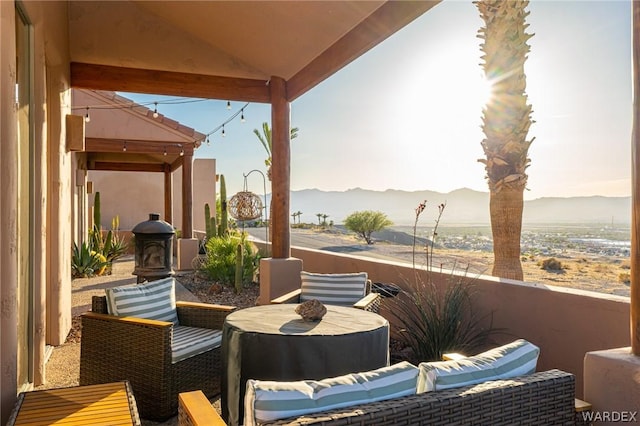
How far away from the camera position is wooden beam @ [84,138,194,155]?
947 centimetres

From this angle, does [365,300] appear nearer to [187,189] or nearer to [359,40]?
[359,40]

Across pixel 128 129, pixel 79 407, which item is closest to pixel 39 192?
pixel 79 407

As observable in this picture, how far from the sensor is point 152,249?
651 cm

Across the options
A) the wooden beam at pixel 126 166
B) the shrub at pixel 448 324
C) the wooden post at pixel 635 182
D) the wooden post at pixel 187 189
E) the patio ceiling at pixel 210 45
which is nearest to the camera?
the wooden post at pixel 635 182

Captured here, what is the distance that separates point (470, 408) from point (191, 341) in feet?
7.26

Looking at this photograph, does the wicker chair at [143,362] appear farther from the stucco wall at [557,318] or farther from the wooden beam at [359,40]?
the wooden beam at [359,40]

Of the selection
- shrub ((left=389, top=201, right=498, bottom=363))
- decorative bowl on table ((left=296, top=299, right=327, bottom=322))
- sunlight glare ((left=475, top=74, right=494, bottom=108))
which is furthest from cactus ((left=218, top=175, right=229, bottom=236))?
decorative bowl on table ((left=296, top=299, right=327, bottom=322))

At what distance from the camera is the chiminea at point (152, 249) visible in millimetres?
6453

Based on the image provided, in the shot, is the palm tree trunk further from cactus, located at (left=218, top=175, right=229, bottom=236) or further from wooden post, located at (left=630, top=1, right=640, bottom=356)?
cactus, located at (left=218, top=175, right=229, bottom=236)

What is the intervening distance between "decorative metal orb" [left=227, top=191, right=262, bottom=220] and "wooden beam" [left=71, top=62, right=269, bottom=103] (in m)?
3.98

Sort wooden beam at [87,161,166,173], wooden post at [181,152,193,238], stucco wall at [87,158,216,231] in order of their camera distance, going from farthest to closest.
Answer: stucco wall at [87,158,216,231]
wooden beam at [87,161,166,173]
wooden post at [181,152,193,238]

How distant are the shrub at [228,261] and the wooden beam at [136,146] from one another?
2.85 m

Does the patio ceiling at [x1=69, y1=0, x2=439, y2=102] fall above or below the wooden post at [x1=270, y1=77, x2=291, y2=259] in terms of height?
above

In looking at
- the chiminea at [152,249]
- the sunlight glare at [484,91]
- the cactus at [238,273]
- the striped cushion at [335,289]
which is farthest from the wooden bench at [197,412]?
the cactus at [238,273]
